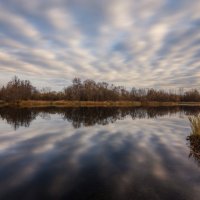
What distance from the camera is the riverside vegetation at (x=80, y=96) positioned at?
71812 mm

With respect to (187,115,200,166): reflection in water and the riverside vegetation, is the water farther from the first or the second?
the riverside vegetation

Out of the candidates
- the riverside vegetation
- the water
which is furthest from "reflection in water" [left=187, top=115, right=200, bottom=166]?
the riverside vegetation

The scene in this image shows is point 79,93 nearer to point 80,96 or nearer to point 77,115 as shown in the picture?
point 80,96

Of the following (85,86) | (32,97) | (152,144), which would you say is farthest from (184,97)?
(152,144)

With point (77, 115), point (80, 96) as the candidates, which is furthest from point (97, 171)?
point (80, 96)

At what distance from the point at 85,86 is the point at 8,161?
292 ft

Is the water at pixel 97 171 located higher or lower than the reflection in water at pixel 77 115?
lower

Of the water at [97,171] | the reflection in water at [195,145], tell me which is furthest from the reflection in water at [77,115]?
the reflection in water at [195,145]

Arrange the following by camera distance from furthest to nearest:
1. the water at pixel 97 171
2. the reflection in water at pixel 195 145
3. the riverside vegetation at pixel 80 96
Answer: the riverside vegetation at pixel 80 96 < the reflection in water at pixel 195 145 < the water at pixel 97 171

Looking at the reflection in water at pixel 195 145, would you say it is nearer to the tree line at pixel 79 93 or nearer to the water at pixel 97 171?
the water at pixel 97 171

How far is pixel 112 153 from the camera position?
11.3m

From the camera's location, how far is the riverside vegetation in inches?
2827

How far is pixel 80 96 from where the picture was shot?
299ft

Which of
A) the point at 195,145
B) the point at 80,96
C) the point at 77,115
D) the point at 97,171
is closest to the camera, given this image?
the point at 97,171
